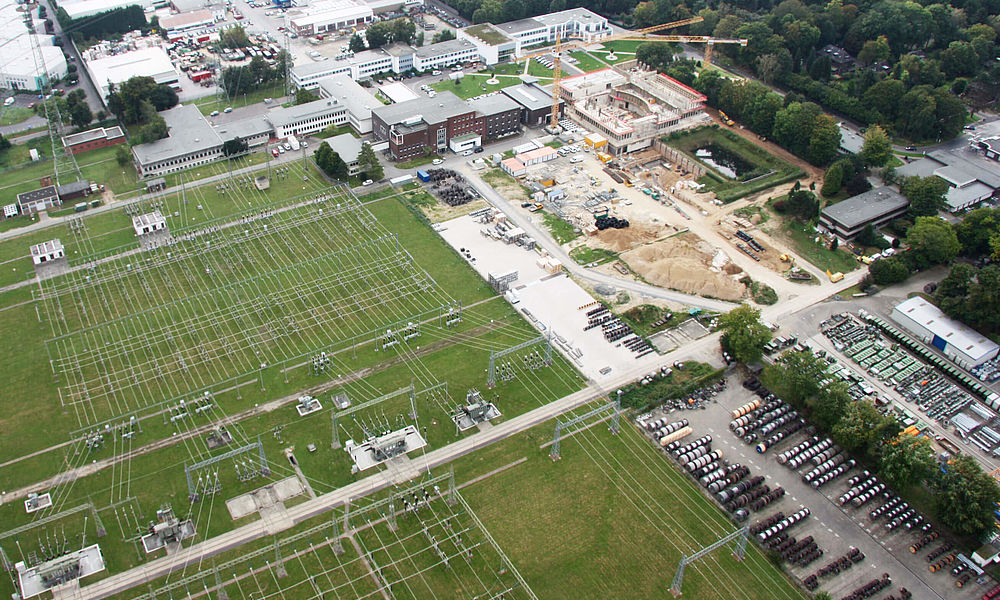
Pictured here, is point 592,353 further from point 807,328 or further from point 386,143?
point 386,143

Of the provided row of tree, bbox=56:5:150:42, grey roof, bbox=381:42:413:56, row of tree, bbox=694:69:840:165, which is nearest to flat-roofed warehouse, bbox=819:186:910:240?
row of tree, bbox=694:69:840:165

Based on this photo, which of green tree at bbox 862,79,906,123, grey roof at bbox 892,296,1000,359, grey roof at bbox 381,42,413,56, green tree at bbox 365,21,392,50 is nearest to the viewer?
grey roof at bbox 892,296,1000,359

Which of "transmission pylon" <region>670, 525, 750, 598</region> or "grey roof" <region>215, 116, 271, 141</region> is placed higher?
"grey roof" <region>215, 116, 271, 141</region>

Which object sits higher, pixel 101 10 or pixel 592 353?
pixel 101 10

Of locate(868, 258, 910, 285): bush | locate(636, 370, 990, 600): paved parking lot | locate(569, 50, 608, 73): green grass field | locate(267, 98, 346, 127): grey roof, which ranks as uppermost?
locate(267, 98, 346, 127): grey roof

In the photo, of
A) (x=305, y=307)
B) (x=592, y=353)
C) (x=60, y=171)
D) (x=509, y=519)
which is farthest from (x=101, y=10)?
(x=509, y=519)

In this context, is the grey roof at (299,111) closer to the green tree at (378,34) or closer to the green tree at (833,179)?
the green tree at (378,34)

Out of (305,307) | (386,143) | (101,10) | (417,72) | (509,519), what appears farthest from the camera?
(101,10)

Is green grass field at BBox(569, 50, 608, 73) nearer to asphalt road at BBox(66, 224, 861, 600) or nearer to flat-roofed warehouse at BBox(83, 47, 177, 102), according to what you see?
flat-roofed warehouse at BBox(83, 47, 177, 102)
